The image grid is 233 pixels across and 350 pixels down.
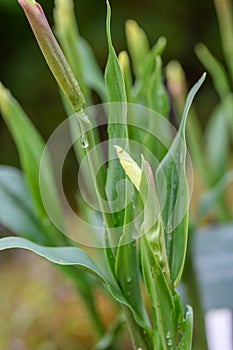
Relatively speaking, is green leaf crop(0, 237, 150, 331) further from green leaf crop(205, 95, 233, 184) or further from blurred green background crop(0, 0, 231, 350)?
blurred green background crop(0, 0, 231, 350)

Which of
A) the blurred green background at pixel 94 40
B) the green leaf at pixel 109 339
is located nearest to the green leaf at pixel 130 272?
the green leaf at pixel 109 339

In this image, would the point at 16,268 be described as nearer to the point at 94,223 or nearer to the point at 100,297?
the point at 100,297

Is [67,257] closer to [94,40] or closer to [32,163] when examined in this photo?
[32,163]

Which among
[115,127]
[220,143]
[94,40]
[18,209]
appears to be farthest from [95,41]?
[115,127]

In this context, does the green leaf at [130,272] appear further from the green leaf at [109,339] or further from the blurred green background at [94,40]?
the blurred green background at [94,40]

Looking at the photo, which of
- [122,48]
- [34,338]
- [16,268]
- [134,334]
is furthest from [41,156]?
[122,48]

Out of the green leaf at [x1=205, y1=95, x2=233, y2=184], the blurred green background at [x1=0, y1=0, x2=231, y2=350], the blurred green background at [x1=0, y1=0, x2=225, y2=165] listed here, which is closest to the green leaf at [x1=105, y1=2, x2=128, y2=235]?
the green leaf at [x1=205, y1=95, x2=233, y2=184]
